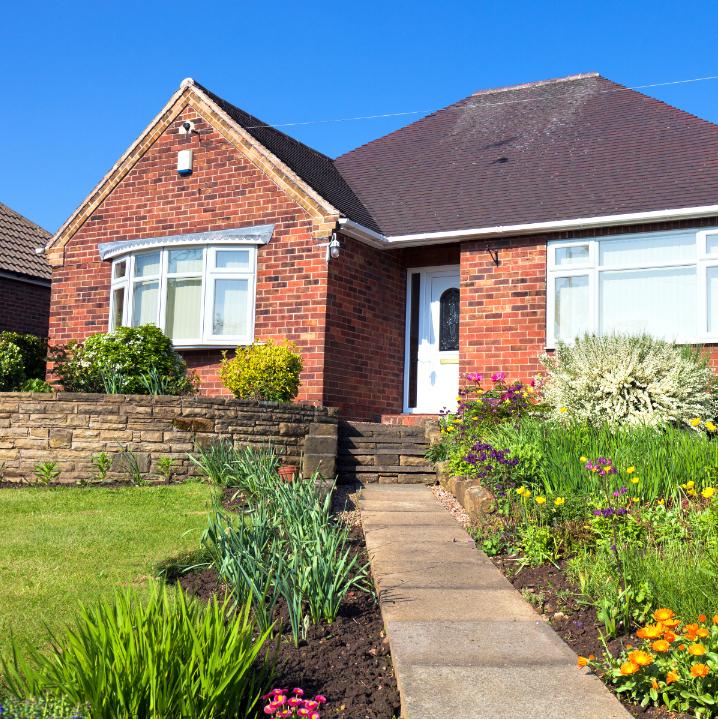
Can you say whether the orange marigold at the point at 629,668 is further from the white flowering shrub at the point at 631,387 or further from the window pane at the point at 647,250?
the window pane at the point at 647,250

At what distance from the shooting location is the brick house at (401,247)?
12.1m

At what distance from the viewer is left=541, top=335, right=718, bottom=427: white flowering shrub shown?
370 inches

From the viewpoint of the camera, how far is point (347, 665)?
4.02m

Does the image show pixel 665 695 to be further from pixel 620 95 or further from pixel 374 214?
pixel 620 95

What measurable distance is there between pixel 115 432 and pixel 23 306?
36.5 ft

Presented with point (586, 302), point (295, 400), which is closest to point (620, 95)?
point (586, 302)

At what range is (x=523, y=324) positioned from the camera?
12.6 meters

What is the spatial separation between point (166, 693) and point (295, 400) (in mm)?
9363

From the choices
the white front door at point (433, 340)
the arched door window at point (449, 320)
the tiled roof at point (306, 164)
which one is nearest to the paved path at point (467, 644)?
the white front door at point (433, 340)

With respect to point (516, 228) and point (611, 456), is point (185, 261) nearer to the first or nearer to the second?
point (516, 228)

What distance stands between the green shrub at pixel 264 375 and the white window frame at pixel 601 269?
3876 mm

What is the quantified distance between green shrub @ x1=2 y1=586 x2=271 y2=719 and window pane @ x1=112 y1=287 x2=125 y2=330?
1150 centimetres

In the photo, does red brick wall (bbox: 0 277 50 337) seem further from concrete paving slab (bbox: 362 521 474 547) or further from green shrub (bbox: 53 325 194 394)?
concrete paving slab (bbox: 362 521 474 547)

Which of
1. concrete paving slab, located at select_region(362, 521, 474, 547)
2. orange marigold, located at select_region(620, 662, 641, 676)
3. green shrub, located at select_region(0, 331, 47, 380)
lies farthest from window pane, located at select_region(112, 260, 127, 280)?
orange marigold, located at select_region(620, 662, 641, 676)
